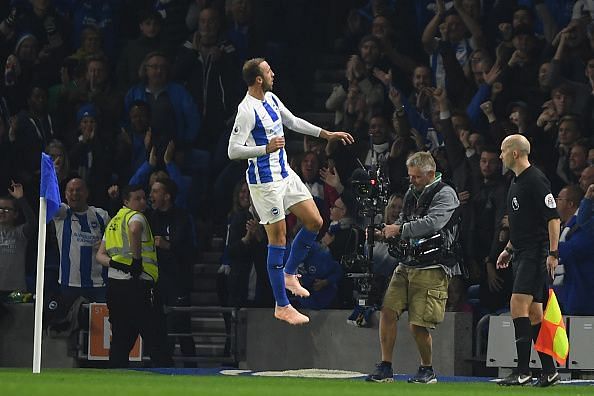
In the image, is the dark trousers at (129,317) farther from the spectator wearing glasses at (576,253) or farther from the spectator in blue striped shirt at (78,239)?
the spectator wearing glasses at (576,253)

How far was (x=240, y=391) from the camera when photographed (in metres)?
12.5

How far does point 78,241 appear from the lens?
2011 centimetres

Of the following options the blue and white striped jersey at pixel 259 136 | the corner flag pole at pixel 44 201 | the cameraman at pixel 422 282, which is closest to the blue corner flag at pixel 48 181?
the corner flag pole at pixel 44 201

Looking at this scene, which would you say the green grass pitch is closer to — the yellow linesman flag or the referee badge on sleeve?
the yellow linesman flag

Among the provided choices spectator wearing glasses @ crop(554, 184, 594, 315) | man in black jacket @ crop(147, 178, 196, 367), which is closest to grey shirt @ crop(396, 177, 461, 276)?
spectator wearing glasses @ crop(554, 184, 594, 315)

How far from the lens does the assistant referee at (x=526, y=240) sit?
14.2 metres

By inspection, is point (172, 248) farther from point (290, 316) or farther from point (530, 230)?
point (530, 230)

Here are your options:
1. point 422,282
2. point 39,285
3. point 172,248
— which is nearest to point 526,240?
point 422,282

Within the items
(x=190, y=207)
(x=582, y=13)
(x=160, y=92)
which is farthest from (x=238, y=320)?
(x=582, y=13)

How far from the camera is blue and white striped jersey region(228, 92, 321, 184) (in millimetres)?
14367

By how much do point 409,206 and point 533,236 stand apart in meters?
1.52

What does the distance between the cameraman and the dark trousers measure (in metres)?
4.46

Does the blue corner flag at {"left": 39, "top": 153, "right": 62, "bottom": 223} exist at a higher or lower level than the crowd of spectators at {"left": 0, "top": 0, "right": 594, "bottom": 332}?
lower

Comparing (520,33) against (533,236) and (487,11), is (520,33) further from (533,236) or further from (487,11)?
(533,236)
